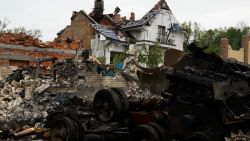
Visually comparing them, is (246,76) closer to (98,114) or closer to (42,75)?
(98,114)

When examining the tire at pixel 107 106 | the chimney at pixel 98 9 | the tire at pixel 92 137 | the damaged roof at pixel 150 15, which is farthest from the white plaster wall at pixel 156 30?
the tire at pixel 92 137

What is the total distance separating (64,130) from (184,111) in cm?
262

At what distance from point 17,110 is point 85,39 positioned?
2920 cm

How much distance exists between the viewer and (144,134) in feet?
29.7

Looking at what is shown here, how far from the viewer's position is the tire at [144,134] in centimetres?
880

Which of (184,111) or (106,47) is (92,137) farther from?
(106,47)

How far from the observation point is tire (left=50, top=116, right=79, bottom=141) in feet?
31.7

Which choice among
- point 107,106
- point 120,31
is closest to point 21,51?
point 107,106

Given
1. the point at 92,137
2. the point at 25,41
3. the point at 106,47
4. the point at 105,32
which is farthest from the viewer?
the point at 105,32

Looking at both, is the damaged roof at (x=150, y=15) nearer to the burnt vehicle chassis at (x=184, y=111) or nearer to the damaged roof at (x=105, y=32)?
the damaged roof at (x=105, y=32)

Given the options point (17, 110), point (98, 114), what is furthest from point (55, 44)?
point (98, 114)

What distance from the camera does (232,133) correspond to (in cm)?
869

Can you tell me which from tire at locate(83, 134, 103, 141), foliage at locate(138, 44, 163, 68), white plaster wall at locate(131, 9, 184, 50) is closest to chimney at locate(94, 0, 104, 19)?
white plaster wall at locate(131, 9, 184, 50)

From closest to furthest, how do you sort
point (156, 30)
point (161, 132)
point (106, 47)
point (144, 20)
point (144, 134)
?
1. point (161, 132)
2. point (144, 134)
3. point (106, 47)
4. point (144, 20)
5. point (156, 30)
